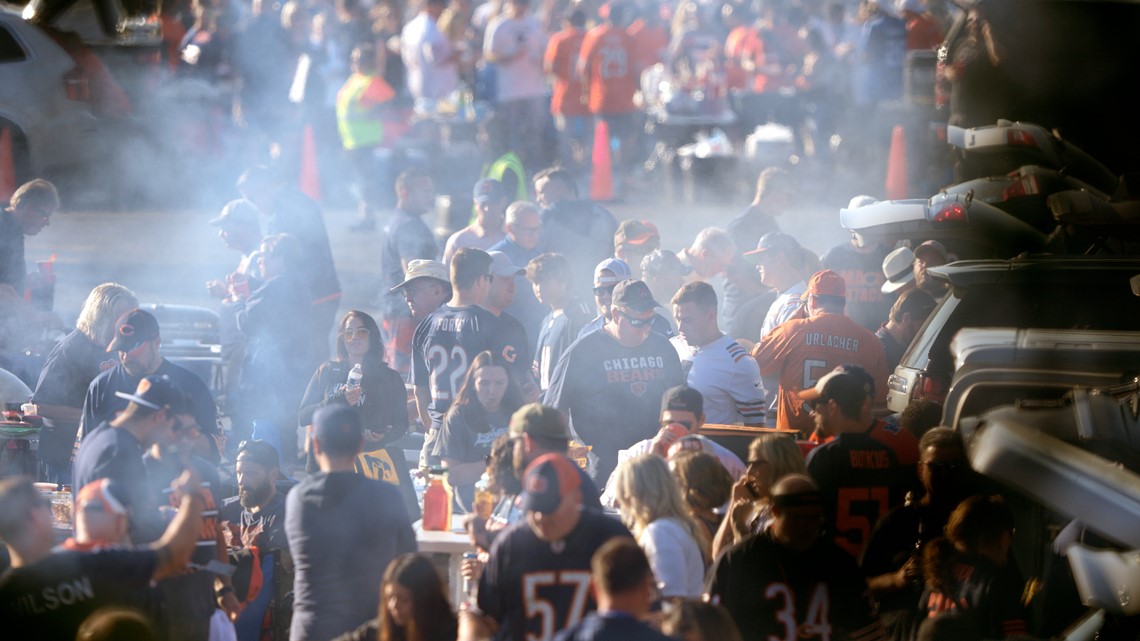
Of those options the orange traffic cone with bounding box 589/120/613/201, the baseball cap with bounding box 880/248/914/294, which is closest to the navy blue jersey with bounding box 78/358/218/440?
the baseball cap with bounding box 880/248/914/294

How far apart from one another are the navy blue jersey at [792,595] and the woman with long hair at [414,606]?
1.02 m

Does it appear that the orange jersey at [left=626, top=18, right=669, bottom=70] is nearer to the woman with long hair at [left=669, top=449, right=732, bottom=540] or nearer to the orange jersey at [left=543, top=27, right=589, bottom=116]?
the orange jersey at [left=543, top=27, right=589, bottom=116]

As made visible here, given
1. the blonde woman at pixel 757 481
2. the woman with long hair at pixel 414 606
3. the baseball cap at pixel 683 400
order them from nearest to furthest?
1. the woman with long hair at pixel 414 606
2. the blonde woman at pixel 757 481
3. the baseball cap at pixel 683 400

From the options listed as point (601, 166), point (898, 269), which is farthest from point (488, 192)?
point (601, 166)

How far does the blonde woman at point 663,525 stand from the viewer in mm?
6105

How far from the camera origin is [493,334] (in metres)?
8.72

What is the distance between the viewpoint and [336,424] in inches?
252

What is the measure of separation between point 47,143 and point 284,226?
4.20m

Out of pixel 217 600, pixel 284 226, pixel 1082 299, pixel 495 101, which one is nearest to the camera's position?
pixel 217 600

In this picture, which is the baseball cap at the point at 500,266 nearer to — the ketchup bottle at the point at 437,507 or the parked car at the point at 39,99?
the ketchup bottle at the point at 437,507

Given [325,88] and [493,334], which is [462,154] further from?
[493,334]

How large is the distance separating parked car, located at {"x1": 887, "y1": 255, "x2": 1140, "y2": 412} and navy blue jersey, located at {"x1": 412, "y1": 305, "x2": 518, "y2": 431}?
2.02m

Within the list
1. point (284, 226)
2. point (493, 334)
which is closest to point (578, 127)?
point (284, 226)

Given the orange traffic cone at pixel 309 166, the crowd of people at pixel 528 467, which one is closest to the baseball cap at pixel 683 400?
the crowd of people at pixel 528 467
